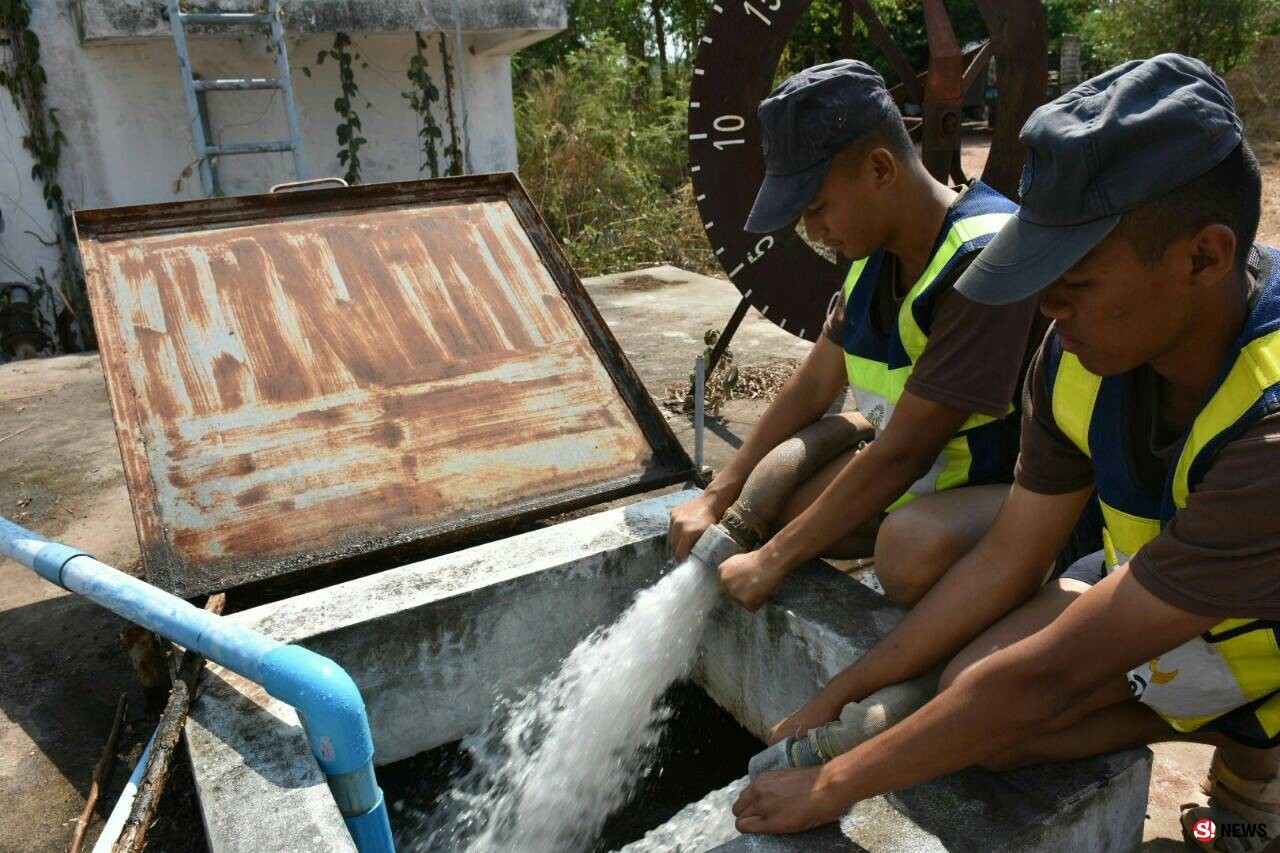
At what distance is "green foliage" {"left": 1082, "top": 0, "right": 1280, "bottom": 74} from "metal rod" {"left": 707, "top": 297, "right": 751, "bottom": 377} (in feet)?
44.6

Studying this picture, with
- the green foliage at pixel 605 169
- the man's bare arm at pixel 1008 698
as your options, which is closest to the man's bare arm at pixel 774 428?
the man's bare arm at pixel 1008 698

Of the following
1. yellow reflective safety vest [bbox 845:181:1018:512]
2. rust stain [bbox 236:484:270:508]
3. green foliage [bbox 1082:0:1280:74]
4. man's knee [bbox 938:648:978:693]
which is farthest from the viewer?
green foliage [bbox 1082:0:1280:74]

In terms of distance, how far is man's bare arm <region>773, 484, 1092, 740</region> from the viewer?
6.00 ft

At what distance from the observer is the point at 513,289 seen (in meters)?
3.25

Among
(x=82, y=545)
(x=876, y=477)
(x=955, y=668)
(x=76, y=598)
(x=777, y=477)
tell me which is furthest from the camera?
(x=82, y=545)

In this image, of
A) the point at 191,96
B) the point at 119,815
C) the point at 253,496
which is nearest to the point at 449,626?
the point at 253,496

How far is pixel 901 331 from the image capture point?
7.25 feet

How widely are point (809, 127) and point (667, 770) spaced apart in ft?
5.38

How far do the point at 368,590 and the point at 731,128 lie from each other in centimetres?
297

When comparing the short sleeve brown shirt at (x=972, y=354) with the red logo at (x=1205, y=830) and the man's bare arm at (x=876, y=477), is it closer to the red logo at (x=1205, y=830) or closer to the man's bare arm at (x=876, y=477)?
the man's bare arm at (x=876, y=477)

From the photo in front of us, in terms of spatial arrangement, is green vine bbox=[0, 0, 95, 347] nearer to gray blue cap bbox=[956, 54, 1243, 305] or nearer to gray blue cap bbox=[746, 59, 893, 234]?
gray blue cap bbox=[746, 59, 893, 234]

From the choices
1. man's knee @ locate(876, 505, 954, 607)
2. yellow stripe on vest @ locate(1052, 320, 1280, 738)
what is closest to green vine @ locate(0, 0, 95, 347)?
man's knee @ locate(876, 505, 954, 607)

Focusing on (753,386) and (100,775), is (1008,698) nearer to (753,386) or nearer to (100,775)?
(100,775)

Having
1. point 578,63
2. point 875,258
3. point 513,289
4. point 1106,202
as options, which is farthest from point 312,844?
point 578,63
